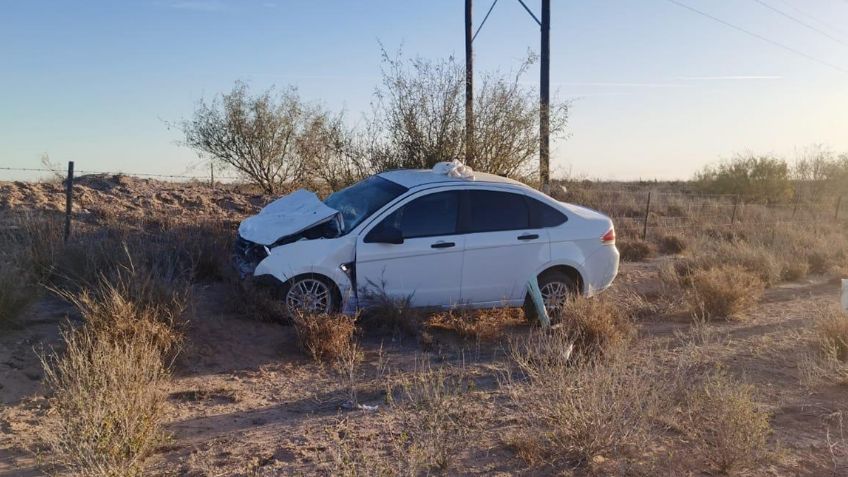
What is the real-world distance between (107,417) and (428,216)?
4.18m

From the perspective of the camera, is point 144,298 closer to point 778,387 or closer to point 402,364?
point 402,364

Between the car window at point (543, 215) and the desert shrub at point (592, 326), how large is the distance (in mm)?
1022

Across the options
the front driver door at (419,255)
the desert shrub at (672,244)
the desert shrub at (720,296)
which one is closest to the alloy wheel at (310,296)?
the front driver door at (419,255)

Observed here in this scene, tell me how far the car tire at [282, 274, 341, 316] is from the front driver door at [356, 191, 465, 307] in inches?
11.8

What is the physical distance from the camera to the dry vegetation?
180 inches

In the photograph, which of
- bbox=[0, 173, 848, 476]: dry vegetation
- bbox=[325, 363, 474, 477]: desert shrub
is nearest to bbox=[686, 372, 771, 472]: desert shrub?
bbox=[0, 173, 848, 476]: dry vegetation

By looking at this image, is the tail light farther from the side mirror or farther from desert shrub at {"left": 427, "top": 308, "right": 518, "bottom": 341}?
the side mirror

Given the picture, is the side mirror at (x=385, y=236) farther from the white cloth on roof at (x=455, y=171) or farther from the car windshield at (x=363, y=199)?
the white cloth on roof at (x=455, y=171)

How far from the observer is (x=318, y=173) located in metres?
14.6

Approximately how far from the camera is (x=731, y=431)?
4.63 m

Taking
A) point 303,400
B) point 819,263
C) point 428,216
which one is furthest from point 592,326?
point 819,263

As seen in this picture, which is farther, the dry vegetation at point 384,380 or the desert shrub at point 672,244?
the desert shrub at point 672,244

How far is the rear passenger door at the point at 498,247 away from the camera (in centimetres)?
780

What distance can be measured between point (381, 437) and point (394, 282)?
267cm
